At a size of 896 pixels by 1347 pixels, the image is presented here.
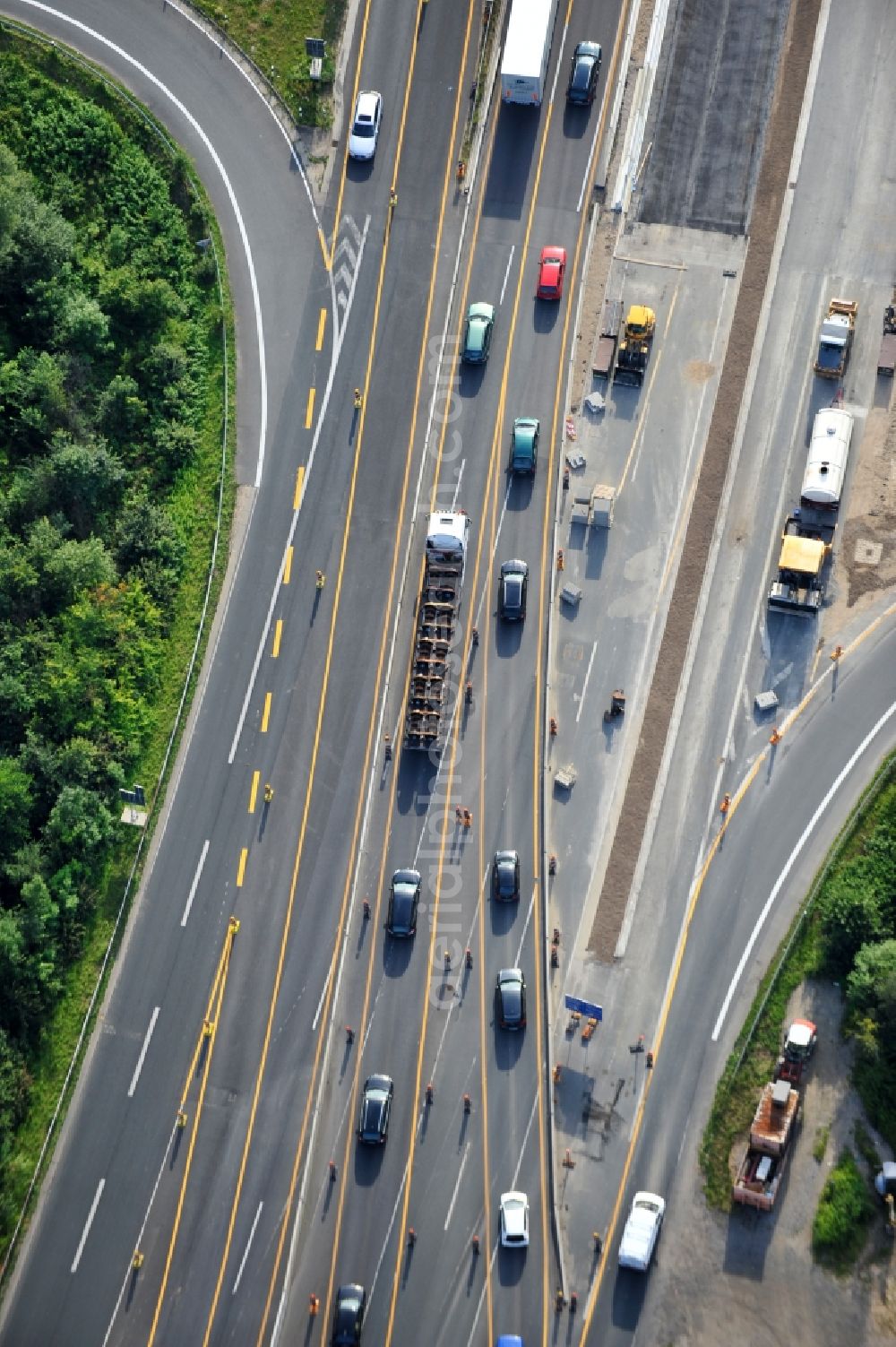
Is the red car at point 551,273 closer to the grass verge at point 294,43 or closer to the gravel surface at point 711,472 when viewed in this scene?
the gravel surface at point 711,472

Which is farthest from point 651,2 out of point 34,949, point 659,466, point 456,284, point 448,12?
point 34,949

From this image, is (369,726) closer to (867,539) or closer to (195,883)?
(195,883)

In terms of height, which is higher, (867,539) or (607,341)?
(607,341)

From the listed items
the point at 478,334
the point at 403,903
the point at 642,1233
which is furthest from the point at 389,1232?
the point at 478,334

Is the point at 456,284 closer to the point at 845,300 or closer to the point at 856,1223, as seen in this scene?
the point at 845,300

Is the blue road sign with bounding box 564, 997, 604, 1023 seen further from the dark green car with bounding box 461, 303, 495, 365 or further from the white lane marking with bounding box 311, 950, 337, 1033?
the dark green car with bounding box 461, 303, 495, 365

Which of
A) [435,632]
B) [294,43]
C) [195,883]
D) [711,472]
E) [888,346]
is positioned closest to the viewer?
[195,883]

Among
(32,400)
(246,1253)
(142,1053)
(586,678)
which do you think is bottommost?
(246,1253)

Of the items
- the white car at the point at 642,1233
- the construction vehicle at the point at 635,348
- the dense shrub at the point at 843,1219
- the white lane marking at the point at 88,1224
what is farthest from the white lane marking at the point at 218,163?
the dense shrub at the point at 843,1219
